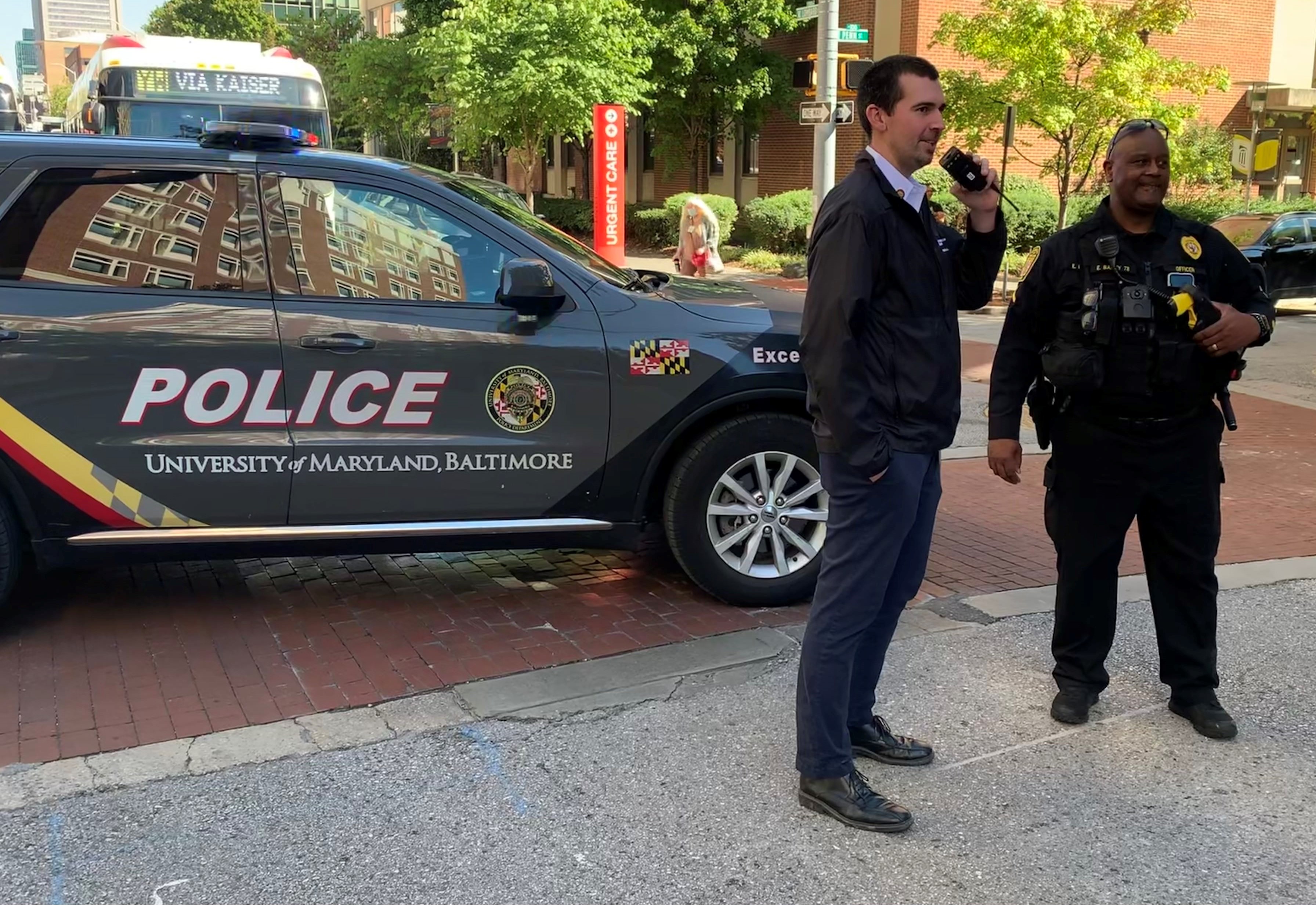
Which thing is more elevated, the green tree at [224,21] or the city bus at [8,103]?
the green tree at [224,21]

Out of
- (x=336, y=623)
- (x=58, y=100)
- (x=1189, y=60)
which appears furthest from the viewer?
(x=58, y=100)

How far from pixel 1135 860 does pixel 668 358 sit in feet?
7.94

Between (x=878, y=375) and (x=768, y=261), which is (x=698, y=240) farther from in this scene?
(x=768, y=261)

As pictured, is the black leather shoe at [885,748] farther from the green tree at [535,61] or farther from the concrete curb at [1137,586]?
the green tree at [535,61]

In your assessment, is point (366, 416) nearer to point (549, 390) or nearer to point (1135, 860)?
point (549, 390)

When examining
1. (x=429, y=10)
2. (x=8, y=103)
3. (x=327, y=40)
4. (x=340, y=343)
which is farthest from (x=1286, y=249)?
(x=327, y=40)

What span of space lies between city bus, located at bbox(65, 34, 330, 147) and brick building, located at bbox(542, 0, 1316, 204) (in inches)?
524

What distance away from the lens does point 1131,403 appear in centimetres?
358

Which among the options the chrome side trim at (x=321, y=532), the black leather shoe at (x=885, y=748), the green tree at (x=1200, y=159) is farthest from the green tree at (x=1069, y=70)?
the black leather shoe at (x=885, y=748)

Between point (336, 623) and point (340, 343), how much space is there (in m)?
1.15

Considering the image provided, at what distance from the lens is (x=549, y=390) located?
14.7 ft

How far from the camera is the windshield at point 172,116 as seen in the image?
44.7ft

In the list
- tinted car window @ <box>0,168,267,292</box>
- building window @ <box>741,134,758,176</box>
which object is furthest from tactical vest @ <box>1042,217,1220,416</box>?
building window @ <box>741,134,758,176</box>

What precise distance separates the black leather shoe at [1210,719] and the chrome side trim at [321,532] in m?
2.24
